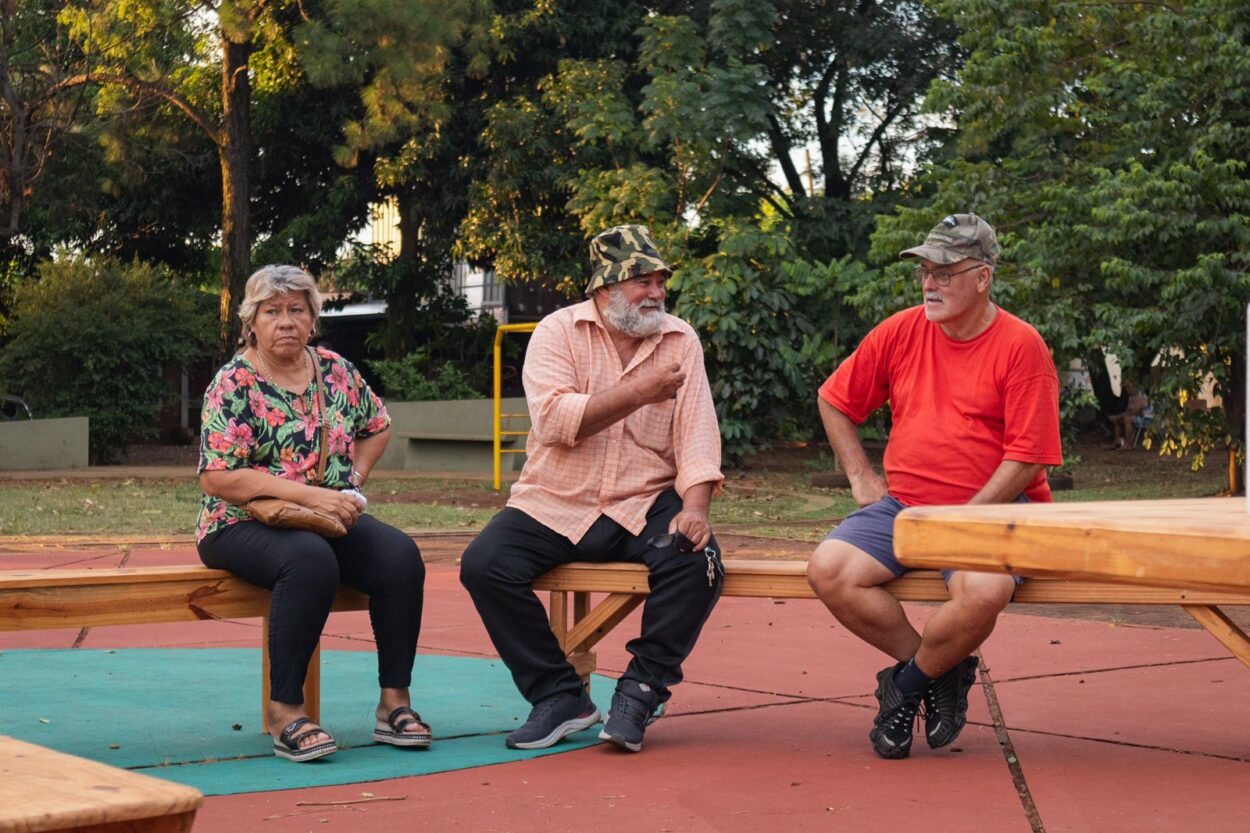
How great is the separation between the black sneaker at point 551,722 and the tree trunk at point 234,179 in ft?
55.5

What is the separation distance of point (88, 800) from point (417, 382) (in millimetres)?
21891

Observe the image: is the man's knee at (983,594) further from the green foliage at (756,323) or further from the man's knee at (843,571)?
the green foliage at (756,323)

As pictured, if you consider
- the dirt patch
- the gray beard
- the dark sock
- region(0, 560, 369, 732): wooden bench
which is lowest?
the dirt patch

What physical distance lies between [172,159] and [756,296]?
9.83 m

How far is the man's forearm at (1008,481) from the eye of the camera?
467cm

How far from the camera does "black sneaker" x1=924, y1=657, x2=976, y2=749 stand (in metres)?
4.75

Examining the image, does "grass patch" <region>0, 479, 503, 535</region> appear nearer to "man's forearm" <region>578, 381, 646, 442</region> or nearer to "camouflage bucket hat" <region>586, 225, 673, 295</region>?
"camouflage bucket hat" <region>586, 225, 673, 295</region>

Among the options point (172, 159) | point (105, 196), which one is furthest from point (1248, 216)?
point (105, 196)

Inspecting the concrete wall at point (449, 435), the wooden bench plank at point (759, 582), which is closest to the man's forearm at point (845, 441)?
the wooden bench plank at point (759, 582)

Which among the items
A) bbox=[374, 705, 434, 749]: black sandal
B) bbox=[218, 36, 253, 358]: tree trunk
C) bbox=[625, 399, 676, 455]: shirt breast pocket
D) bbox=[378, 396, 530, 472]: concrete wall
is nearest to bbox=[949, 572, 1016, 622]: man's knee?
bbox=[625, 399, 676, 455]: shirt breast pocket

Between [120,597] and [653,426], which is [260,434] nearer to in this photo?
[120,597]

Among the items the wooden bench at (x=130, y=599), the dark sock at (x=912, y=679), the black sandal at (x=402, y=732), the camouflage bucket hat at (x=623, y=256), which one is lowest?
the black sandal at (x=402, y=732)

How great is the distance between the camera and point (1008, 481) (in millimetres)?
4691

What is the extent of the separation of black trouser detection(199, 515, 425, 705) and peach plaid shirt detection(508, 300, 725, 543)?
0.43 metres
